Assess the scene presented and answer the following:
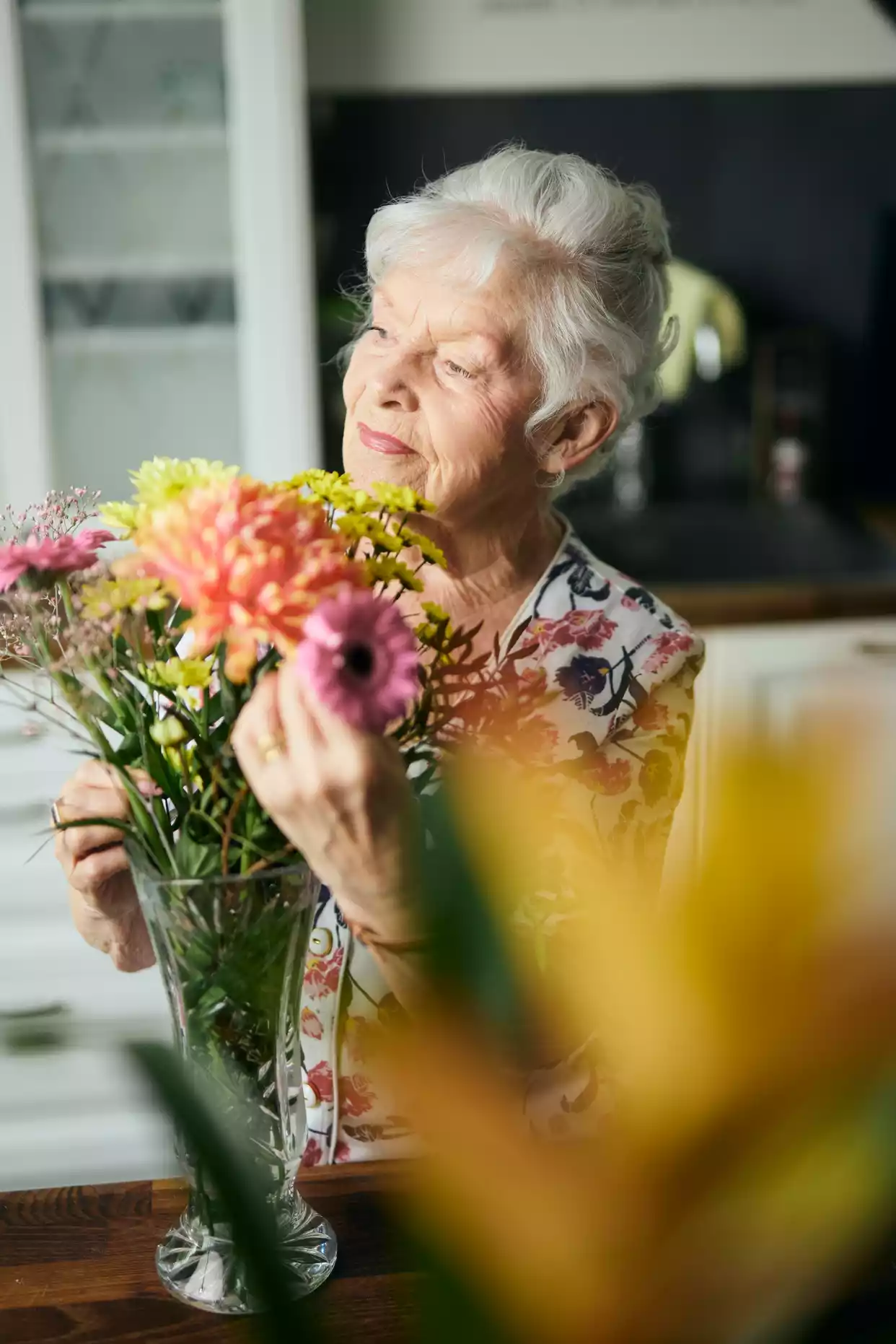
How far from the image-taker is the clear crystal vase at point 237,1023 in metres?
0.62

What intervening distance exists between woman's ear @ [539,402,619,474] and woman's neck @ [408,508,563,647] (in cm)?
6

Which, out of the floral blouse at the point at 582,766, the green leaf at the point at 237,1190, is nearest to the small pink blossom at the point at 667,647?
the floral blouse at the point at 582,766

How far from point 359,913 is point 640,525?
2226mm

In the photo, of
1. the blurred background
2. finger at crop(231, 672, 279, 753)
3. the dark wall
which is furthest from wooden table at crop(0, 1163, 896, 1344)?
the dark wall

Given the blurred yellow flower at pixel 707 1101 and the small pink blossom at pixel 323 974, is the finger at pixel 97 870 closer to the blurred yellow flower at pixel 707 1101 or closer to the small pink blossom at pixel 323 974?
the small pink blossom at pixel 323 974

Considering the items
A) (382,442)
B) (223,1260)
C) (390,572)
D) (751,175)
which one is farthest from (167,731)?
(751,175)

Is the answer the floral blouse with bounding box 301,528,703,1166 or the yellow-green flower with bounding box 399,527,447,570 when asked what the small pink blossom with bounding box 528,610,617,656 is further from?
the yellow-green flower with bounding box 399,527,447,570

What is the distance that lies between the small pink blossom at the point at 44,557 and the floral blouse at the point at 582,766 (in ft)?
1.32

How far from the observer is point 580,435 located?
3.46 ft

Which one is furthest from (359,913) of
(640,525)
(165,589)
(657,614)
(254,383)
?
(640,525)

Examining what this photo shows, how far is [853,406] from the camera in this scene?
2.90 meters

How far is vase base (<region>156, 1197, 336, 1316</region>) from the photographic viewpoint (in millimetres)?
697

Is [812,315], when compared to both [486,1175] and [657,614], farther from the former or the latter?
[486,1175]

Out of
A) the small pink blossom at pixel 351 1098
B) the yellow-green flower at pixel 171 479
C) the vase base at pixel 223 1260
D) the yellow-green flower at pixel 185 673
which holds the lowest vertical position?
the small pink blossom at pixel 351 1098
